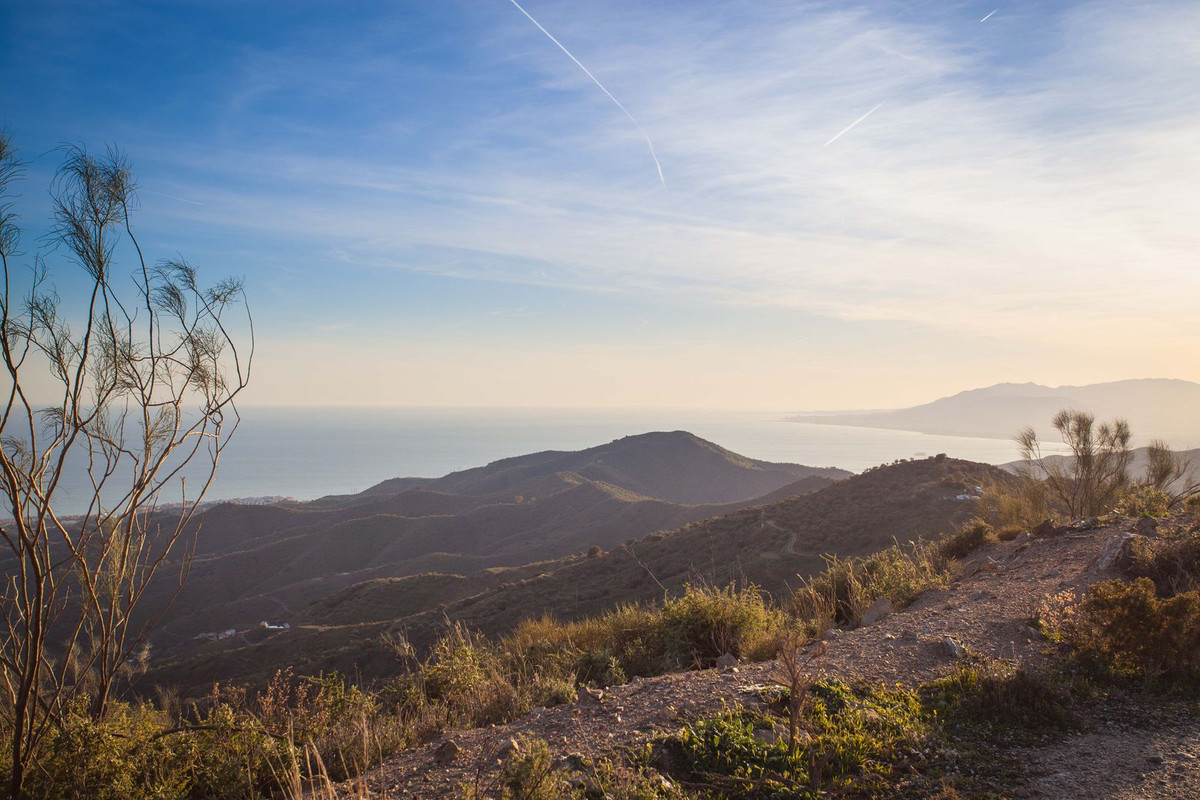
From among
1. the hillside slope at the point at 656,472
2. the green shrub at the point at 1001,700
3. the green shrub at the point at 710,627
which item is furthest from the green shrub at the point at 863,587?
the hillside slope at the point at 656,472

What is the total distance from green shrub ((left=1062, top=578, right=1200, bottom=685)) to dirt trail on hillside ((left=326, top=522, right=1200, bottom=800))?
0.37 m


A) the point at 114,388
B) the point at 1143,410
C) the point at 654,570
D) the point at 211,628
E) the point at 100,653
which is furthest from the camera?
the point at 1143,410

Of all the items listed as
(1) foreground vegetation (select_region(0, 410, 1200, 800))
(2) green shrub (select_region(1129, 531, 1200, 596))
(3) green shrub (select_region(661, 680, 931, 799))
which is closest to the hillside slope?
(2) green shrub (select_region(1129, 531, 1200, 596))

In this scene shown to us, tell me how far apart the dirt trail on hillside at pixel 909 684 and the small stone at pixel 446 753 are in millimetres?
26

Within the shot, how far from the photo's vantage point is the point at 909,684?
4.21 meters

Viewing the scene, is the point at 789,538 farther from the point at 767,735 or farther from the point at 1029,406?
the point at 1029,406

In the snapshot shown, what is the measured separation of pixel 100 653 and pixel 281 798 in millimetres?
1474

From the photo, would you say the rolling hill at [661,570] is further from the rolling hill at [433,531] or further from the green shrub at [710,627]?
the green shrub at [710,627]

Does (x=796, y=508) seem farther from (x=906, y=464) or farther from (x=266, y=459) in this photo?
(x=266, y=459)

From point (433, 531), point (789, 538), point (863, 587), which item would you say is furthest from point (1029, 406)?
point (863, 587)

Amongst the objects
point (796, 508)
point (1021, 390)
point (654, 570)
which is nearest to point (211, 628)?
point (654, 570)

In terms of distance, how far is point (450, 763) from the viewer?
3.41 meters

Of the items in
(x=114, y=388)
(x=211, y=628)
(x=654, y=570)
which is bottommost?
(x=211, y=628)

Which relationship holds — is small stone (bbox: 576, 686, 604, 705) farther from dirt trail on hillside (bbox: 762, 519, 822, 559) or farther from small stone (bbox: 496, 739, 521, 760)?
dirt trail on hillside (bbox: 762, 519, 822, 559)
